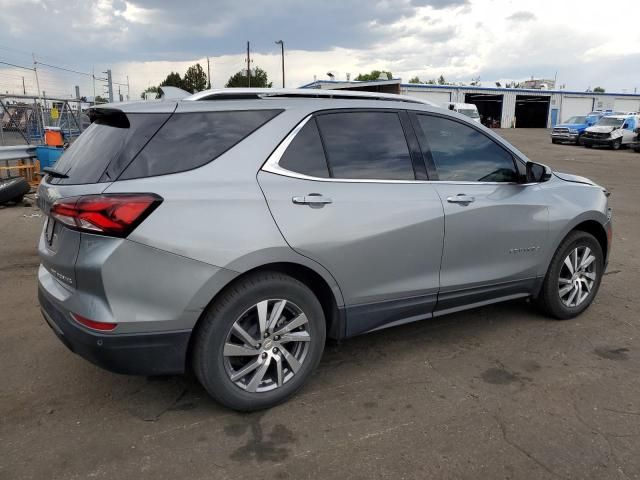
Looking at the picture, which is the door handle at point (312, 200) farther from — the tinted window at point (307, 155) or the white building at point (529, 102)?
the white building at point (529, 102)

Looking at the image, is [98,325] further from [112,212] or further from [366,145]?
[366,145]

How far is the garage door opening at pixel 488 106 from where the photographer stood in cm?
5694

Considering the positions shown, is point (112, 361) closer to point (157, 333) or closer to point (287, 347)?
point (157, 333)

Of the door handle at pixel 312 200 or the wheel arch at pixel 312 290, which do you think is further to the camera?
the door handle at pixel 312 200

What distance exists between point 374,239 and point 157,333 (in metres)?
1.34

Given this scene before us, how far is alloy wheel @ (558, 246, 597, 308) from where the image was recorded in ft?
14.3

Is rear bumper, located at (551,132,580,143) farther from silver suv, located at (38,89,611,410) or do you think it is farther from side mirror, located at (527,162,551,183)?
silver suv, located at (38,89,611,410)


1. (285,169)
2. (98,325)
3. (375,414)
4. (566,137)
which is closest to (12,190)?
(98,325)

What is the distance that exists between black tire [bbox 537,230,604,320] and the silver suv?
0.62 m

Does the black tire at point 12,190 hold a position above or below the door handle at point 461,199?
below

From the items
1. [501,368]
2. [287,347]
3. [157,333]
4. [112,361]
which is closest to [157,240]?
[157,333]

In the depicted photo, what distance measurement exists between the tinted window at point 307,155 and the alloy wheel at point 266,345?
76 centimetres

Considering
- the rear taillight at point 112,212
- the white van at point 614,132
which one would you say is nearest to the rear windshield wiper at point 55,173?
the rear taillight at point 112,212

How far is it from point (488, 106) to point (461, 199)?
63.4m
